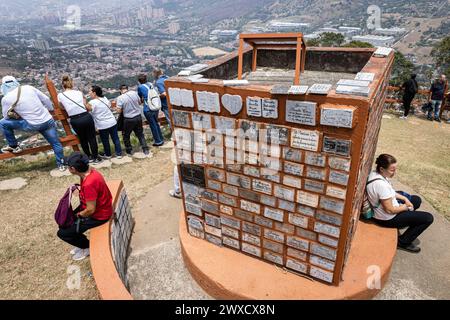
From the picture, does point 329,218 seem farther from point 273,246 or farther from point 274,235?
point 273,246

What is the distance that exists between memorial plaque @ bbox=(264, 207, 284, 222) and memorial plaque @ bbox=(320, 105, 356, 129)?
1075mm

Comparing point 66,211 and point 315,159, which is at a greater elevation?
point 315,159

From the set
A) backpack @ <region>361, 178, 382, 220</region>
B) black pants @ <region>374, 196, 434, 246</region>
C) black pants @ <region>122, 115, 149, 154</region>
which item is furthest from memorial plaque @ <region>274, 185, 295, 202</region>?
black pants @ <region>122, 115, 149, 154</region>

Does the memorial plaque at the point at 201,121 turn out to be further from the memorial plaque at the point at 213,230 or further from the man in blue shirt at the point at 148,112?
the man in blue shirt at the point at 148,112

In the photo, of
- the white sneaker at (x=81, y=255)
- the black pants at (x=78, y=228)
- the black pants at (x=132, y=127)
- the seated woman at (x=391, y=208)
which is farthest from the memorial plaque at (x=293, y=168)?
the black pants at (x=132, y=127)

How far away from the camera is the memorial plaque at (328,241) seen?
9.11ft

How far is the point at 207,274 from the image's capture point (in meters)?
3.32

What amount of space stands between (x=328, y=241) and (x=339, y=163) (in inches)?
34.6

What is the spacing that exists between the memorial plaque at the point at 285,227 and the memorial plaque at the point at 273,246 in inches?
8.9

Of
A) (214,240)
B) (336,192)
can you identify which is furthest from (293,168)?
(214,240)

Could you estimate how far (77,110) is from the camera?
590cm

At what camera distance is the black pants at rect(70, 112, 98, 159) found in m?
5.98
